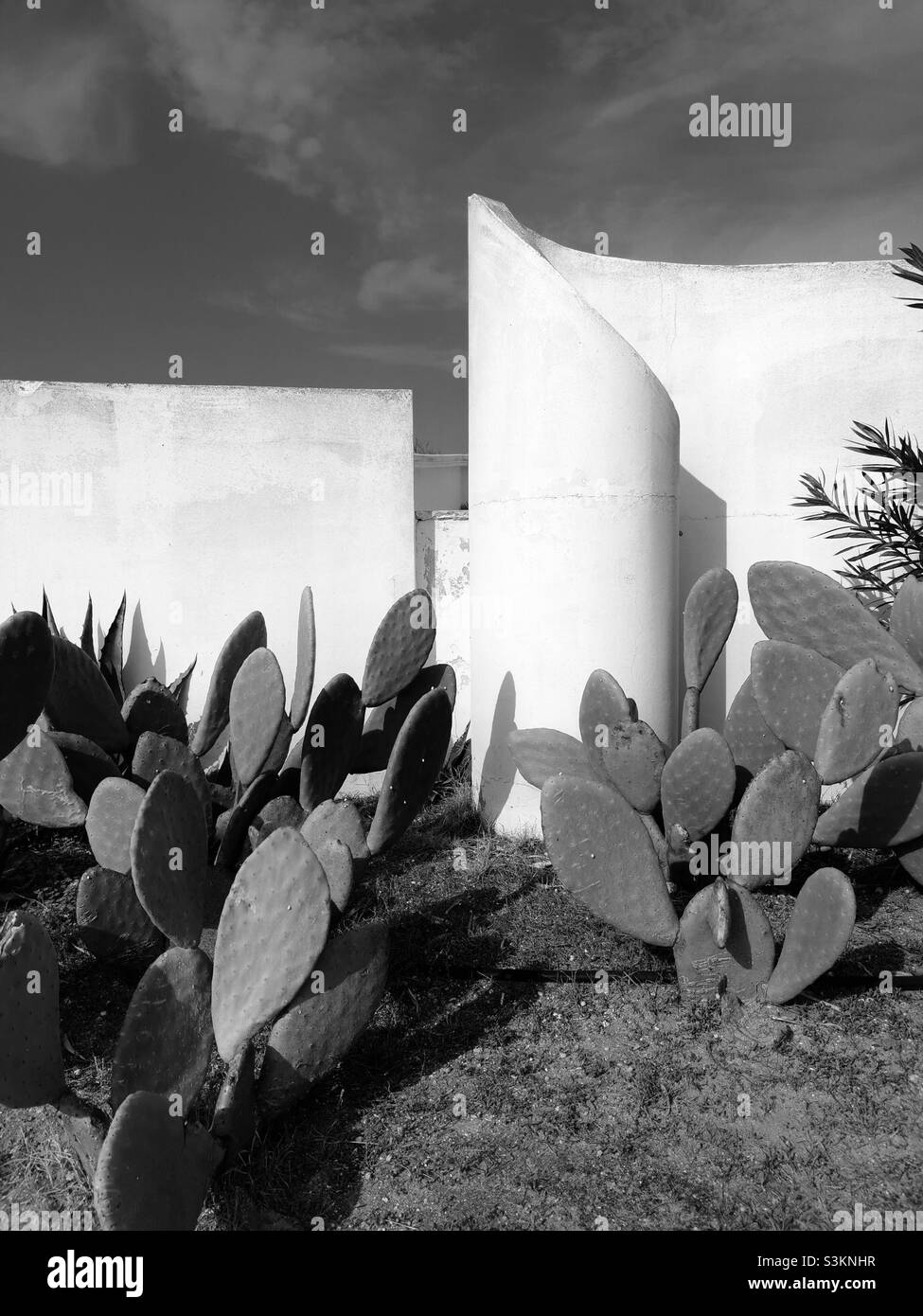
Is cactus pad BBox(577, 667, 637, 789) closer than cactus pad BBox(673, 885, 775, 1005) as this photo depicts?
No

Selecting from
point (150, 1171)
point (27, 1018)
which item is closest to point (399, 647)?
point (27, 1018)

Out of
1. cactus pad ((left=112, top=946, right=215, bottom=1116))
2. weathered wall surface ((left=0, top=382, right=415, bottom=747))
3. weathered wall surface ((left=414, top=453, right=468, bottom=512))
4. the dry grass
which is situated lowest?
the dry grass

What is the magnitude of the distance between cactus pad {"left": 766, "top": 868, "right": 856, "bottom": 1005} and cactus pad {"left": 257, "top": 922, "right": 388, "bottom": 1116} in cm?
109

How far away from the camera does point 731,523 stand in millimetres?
4766

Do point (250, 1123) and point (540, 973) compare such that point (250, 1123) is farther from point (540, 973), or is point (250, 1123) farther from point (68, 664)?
point (68, 664)

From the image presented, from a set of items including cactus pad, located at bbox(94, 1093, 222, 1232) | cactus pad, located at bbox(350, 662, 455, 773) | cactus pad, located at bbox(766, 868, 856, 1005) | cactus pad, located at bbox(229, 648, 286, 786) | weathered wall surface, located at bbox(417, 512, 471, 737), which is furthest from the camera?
weathered wall surface, located at bbox(417, 512, 471, 737)

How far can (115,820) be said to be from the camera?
2770 mm

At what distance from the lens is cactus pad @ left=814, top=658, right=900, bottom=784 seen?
2.78m

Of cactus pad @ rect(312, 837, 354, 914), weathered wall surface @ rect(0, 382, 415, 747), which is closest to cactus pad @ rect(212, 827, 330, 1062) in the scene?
cactus pad @ rect(312, 837, 354, 914)

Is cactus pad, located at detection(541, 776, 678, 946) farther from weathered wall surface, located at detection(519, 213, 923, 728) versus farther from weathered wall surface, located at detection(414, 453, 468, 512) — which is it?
weathered wall surface, located at detection(414, 453, 468, 512)

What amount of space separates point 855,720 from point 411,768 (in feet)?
4.48

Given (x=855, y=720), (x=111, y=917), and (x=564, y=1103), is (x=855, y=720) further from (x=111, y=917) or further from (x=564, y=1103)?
(x=111, y=917)

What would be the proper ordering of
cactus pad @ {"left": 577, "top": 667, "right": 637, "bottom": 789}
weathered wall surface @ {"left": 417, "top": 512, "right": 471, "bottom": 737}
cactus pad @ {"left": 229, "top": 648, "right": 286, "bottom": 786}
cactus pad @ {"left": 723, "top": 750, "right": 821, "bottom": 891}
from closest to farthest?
1. cactus pad @ {"left": 723, "top": 750, "right": 821, "bottom": 891}
2. cactus pad @ {"left": 229, "top": 648, "right": 286, "bottom": 786}
3. cactus pad @ {"left": 577, "top": 667, "right": 637, "bottom": 789}
4. weathered wall surface @ {"left": 417, "top": 512, "right": 471, "bottom": 737}
